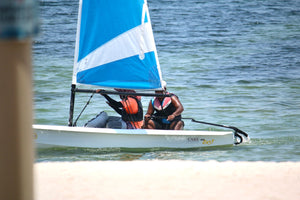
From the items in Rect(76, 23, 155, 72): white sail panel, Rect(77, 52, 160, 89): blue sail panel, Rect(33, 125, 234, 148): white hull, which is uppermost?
Rect(76, 23, 155, 72): white sail panel

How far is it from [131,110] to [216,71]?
28.6ft

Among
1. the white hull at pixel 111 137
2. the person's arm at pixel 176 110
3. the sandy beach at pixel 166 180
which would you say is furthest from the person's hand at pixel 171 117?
the sandy beach at pixel 166 180

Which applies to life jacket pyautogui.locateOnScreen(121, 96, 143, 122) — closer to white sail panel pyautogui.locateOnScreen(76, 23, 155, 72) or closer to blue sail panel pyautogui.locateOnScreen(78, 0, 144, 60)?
white sail panel pyautogui.locateOnScreen(76, 23, 155, 72)

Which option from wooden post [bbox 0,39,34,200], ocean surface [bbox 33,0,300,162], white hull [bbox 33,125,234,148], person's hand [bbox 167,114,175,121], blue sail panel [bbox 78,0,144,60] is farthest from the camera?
ocean surface [bbox 33,0,300,162]

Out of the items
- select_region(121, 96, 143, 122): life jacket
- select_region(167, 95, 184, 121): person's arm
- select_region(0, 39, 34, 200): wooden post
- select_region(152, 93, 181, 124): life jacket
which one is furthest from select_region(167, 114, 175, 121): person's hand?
select_region(0, 39, 34, 200): wooden post

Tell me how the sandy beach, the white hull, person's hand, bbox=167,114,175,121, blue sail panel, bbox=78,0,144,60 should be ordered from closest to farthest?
1. the sandy beach
2. the white hull
3. person's hand, bbox=167,114,175,121
4. blue sail panel, bbox=78,0,144,60

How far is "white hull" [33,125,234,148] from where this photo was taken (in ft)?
25.2

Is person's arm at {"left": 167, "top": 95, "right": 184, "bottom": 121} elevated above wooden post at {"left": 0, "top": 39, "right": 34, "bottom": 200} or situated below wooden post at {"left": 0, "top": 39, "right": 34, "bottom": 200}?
below

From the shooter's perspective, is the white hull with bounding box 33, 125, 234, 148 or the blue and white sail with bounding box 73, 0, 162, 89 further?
the blue and white sail with bounding box 73, 0, 162, 89

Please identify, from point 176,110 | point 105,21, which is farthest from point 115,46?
point 176,110

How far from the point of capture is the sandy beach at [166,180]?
5.11m

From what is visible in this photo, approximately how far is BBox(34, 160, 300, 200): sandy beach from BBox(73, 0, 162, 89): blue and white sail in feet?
6.36

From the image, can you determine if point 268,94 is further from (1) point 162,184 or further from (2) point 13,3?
(2) point 13,3

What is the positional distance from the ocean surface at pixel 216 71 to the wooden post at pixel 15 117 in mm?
4712
